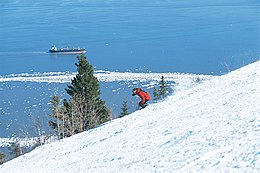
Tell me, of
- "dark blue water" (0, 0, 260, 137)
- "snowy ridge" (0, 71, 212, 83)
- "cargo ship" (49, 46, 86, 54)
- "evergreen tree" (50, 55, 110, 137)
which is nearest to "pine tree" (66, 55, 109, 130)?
"evergreen tree" (50, 55, 110, 137)

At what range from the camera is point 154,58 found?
4097cm

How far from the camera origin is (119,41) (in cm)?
4575

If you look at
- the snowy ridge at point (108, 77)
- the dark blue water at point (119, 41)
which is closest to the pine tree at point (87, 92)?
the dark blue water at point (119, 41)

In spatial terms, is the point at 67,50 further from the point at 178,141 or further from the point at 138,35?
the point at 178,141

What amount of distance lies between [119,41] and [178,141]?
1525 inches

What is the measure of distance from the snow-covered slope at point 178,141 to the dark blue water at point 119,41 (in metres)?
17.3

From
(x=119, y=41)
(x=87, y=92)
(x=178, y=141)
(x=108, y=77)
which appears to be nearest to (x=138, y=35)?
(x=119, y=41)

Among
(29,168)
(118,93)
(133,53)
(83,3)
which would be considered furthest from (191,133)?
(83,3)

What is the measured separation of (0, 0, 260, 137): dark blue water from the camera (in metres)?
34.4

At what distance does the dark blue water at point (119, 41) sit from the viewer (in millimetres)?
34356

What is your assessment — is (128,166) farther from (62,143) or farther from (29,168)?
(62,143)

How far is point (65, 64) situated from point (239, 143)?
38.1 meters

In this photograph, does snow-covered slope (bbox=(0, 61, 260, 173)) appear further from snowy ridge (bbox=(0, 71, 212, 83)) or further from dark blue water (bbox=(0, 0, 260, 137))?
snowy ridge (bbox=(0, 71, 212, 83))

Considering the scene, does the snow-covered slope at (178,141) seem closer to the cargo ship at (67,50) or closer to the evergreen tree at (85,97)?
the evergreen tree at (85,97)
